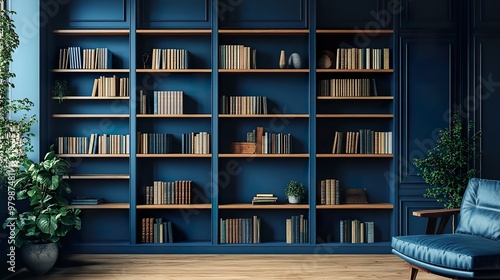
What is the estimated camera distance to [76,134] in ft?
20.3

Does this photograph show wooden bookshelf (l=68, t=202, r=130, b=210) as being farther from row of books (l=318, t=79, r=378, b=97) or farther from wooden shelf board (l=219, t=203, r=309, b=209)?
row of books (l=318, t=79, r=378, b=97)

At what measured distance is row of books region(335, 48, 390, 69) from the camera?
601 centimetres

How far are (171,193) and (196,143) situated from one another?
→ 0.62 metres

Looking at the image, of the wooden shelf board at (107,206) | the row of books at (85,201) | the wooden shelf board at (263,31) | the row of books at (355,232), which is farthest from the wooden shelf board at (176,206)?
the wooden shelf board at (263,31)

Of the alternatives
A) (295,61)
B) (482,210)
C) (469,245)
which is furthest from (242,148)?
(469,245)

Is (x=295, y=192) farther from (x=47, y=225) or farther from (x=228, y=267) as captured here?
(x=47, y=225)

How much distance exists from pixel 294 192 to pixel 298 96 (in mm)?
1114

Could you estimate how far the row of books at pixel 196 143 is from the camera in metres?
6.01

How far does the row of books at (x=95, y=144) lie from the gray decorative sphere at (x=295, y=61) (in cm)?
199

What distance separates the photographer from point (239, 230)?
237 inches

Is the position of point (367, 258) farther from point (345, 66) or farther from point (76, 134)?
point (76, 134)

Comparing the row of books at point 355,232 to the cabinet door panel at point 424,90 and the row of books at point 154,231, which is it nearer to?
the cabinet door panel at point 424,90

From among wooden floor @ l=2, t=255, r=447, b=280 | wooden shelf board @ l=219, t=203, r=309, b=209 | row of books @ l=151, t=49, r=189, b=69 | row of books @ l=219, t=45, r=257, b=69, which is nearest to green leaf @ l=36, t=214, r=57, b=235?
wooden floor @ l=2, t=255, r=447, b=280

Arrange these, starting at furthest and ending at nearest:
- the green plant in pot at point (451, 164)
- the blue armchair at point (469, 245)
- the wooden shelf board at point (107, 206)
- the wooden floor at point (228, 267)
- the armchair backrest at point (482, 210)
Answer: the wooden shelf board at point (107, 206) < the green plant in pot at point (451, 164) < the wooden floor at point (228, 267) < the armchair backrest at point (482, 210) < the blue armchair at point (469, 245)
